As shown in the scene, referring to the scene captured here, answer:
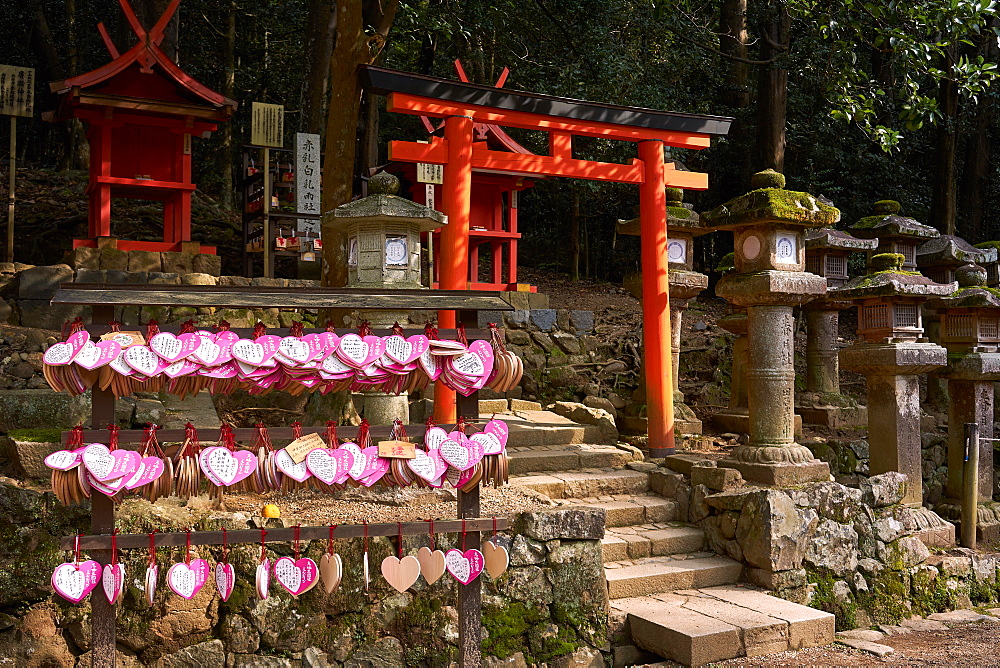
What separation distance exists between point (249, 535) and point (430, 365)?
3.94 ft

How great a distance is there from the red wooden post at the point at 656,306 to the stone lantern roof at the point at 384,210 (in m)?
2.66

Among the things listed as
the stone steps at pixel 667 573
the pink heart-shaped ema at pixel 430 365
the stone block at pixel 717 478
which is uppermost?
the pink heart-shaped ema at pixel 430 365

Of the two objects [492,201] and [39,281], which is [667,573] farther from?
[492,201]

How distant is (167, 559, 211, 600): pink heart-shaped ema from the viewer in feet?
13.1

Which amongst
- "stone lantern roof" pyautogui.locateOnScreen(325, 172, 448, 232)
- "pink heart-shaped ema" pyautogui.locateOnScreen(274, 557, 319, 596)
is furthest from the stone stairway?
"pink heart-shaped ema" pyautogui.locateOnScreen(274, 557, 319, 596)

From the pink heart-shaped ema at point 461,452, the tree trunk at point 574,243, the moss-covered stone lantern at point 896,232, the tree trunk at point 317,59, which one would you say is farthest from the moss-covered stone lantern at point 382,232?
the tree trunk at point 574,243

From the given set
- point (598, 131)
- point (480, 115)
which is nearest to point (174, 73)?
point (480, 115)

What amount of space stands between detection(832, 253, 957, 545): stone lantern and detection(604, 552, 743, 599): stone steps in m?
2.95

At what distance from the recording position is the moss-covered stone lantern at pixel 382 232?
22.0 ft

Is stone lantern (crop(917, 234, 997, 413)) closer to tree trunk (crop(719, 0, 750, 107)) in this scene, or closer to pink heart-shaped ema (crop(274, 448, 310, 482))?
tree trunk (crop(719, 0, 750, 107))

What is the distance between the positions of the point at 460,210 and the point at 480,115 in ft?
3.14

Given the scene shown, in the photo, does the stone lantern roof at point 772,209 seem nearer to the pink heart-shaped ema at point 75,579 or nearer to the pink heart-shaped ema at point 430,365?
the pink heart-shaped ema at point 430,365

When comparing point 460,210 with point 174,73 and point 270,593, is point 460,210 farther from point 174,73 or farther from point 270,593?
point 174,73

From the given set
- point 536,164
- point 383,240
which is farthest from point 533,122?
point 383,240
